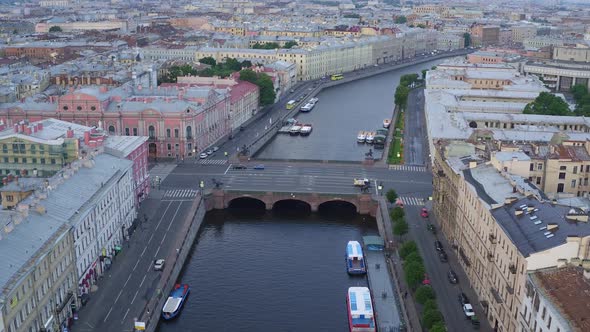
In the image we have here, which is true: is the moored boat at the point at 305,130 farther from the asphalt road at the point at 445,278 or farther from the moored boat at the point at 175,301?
the moored boat at the point at 175,301

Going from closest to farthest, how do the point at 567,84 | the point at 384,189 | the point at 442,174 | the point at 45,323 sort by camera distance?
the point at 45,323 → the point at 442,174 → the point at 384,189 → the point at 567,84

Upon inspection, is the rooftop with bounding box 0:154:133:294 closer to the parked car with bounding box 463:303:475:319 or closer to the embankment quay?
the parked car with bounding box 463:303:475:319

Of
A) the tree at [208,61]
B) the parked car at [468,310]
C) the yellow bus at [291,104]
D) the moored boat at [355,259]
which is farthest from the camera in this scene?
the tree at [208,61]

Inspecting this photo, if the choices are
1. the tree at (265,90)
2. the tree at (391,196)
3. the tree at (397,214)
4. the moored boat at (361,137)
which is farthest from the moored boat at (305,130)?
the tree at (397,214)

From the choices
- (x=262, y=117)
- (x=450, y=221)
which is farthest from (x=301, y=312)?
(x=262, y=117)

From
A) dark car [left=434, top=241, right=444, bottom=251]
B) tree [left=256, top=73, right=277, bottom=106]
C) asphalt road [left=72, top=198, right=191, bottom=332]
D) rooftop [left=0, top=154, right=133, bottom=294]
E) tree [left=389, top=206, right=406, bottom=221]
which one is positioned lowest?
asphalt road [left=72, top=198, right=191, bottom=332]

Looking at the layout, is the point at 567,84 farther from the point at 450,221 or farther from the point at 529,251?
the point at 529,251

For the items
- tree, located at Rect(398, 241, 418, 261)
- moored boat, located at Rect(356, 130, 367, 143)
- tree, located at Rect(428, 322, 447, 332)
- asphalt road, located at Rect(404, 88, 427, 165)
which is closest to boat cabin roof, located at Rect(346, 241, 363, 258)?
tree, located at Rect(398, 241, 418, 261)
